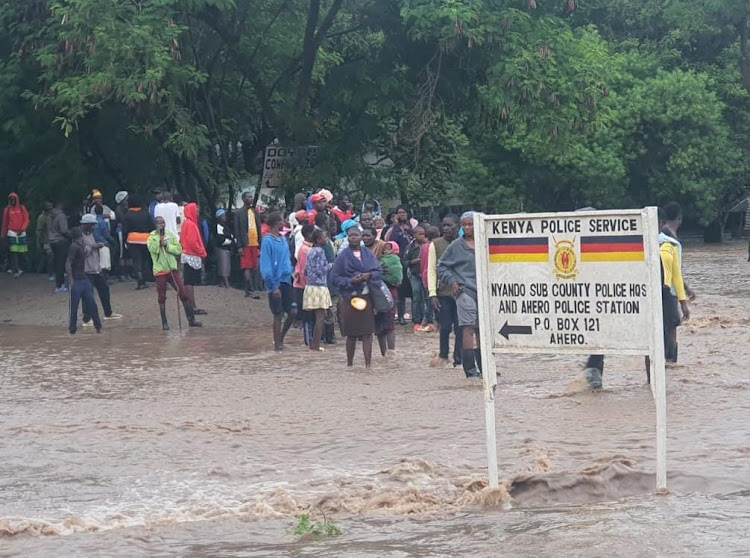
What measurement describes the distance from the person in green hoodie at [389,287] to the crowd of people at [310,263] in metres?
0.01

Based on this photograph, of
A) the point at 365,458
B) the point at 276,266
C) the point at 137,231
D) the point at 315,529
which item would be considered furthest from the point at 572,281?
the point at 137,231

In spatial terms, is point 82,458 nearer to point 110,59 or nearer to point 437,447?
point 437,447

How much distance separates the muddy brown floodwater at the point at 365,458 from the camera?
6.99 metres

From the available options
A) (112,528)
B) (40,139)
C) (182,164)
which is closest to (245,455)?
(112,528)

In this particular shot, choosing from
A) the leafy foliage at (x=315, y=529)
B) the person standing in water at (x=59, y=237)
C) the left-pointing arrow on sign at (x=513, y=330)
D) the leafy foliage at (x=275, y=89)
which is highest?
the leafy foliage at (x=275, y=89)

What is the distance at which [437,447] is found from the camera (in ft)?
31.1

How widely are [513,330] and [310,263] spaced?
770 centimetres

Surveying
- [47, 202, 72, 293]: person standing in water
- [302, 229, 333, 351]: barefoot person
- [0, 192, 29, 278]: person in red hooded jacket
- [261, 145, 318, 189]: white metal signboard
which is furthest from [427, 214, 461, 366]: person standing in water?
[0, 192, 29, 278]: person in red hooded jacket

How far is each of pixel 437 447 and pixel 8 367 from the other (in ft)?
26.4

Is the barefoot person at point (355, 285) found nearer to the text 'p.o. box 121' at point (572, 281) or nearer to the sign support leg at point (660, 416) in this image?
the text 'p.o. box 121' at point (572, 281)

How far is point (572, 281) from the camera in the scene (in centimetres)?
754

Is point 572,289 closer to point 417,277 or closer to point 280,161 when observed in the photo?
point 417,277

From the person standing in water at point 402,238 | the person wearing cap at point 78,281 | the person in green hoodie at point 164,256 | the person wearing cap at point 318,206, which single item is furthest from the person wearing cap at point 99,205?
the person standing in water at point 402,238

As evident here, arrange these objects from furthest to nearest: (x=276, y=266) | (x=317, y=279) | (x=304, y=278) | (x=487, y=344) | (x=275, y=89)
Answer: (x=275, y=89) < (x=304, y=278) < (x=276, y=266) < (x=317, y=279) < (x=487, y=344)
